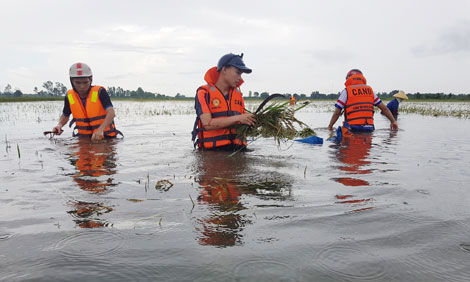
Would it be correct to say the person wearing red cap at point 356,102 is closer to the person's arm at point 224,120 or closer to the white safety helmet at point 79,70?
the person's arm at point 224,120

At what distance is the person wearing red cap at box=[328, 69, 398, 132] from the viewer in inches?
324

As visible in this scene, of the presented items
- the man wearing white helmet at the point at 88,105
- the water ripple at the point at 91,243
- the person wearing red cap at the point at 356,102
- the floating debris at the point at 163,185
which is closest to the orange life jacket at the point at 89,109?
the man wearing white helmet at the point at 88,105

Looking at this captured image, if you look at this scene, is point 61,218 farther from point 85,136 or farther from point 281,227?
point 85,136

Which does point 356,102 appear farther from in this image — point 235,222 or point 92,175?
point 235,222

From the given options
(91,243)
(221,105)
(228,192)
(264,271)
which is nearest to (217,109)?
(221,105)

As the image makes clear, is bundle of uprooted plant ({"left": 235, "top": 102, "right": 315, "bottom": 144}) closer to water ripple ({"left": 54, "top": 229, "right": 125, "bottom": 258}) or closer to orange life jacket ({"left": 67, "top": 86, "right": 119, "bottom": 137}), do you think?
water ripple ({"left": 54, "top": 229, "right": 125, "bottom": 258})

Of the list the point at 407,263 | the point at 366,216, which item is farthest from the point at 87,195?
the point at 407,263

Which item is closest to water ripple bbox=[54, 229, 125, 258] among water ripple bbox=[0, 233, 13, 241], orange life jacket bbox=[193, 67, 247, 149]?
water ripple bbox=[0, 233, 13, 241]

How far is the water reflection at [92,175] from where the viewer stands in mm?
2689

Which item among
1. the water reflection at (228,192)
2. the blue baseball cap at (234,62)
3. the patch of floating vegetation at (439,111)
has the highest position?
the blue baseball cap at (234,62)

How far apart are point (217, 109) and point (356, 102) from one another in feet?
14.3

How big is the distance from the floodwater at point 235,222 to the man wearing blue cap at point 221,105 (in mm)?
699

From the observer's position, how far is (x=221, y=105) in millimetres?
5504

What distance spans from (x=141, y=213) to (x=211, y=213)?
0.59m
